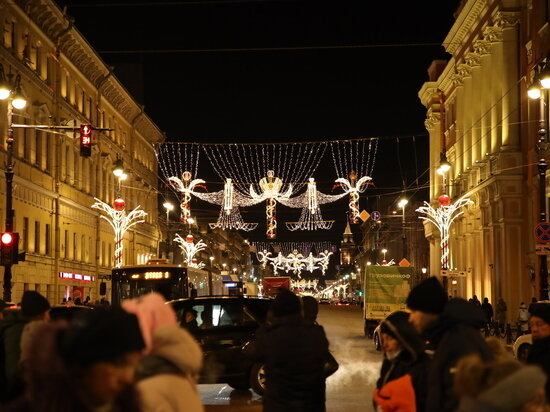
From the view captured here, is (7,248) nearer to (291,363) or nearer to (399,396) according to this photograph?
(291,363)

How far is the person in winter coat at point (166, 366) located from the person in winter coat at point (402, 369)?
2194 millimetres

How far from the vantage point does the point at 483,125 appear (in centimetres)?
5456

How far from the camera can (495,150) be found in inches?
1967

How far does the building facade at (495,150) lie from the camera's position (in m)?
46.8

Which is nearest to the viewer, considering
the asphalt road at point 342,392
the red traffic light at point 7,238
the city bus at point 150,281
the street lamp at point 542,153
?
the asphalt road at point 342,392

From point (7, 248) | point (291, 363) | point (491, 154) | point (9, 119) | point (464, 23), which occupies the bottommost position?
point (291, 363)

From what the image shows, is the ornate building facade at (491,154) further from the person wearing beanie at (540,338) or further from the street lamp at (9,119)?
the person wearing beanie at (540,338)

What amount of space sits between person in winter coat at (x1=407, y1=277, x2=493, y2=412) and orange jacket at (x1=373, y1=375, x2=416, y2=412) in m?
0.38

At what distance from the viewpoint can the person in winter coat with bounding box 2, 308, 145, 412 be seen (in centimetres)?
370

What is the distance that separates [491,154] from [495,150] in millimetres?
301

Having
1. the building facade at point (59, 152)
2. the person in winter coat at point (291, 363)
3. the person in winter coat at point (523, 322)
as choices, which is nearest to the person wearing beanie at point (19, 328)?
the person in winter coat at point (291, 363)

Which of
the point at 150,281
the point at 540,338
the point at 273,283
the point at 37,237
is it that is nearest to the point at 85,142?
the point at 150,281

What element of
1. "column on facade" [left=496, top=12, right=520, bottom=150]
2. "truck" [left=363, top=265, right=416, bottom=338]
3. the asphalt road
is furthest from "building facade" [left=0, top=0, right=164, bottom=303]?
"column on facade" [left=496, top=12, right=520, bottom=150]

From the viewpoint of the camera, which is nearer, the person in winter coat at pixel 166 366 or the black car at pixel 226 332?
the person in winter coat at pixel 166 366
